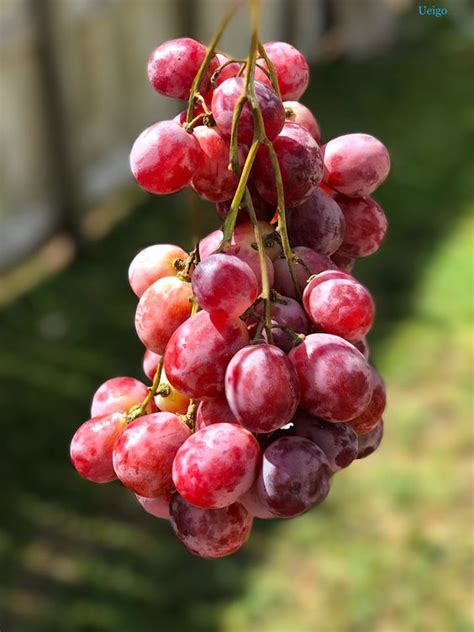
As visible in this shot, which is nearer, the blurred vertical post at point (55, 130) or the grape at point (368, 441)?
the grape at point (368, 441)

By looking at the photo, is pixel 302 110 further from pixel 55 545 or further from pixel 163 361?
pixel 55 545

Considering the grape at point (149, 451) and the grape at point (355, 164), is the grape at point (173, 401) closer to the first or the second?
the grape at point (149, 451)

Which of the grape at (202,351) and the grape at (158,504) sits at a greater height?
the grape at (202,351)

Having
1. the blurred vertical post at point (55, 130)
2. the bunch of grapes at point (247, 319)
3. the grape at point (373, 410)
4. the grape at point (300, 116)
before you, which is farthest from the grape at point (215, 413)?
the blurred vertical post at point (55, 130)

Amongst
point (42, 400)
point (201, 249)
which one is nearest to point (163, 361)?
point (201, 249)

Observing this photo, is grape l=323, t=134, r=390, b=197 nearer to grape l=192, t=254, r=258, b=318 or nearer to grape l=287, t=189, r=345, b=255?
grape l=287, t=189, r=345, b=255

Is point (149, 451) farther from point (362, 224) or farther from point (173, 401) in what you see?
point (362, 224)

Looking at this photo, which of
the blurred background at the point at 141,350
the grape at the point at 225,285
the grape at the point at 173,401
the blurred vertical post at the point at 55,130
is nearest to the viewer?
the grape at the point at 225,285
